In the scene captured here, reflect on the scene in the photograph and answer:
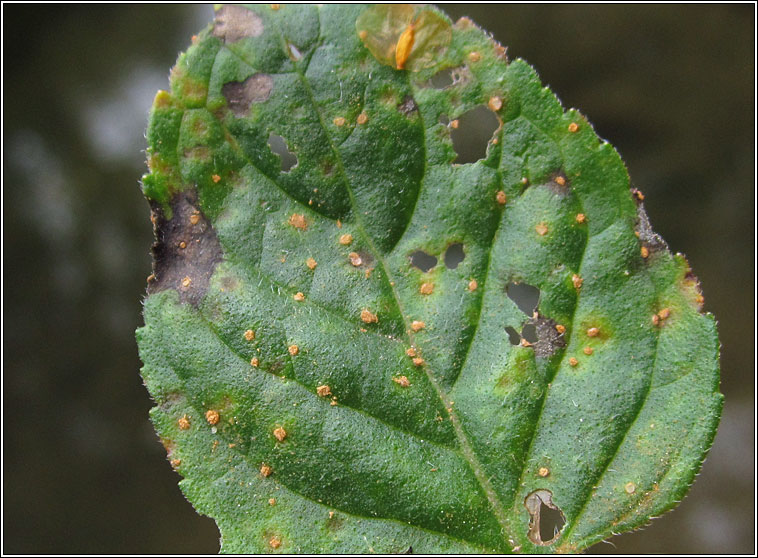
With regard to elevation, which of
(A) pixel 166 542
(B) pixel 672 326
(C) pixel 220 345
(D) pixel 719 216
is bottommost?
(A) pixel 166 542

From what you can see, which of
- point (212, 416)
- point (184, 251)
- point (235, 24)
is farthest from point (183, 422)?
point (235, 24)

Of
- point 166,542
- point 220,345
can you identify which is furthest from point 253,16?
point 166,542

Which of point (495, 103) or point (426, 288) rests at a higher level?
point (495, 103)

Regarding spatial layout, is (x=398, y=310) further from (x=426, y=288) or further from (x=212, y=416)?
(x=212, y=416)

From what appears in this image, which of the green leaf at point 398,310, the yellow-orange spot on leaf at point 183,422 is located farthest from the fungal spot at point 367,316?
the yellow-orange spot on leaf at point 183,422

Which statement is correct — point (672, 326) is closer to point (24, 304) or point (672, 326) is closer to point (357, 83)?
point (357, 83)

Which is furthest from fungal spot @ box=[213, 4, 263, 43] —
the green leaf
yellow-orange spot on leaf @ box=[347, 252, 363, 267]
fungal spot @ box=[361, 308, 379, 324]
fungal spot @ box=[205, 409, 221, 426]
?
fungal spot @ box=[205, 409, 221, 426]
